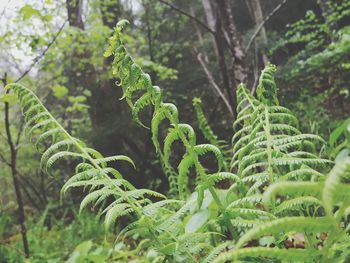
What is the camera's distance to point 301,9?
13203 millimetres

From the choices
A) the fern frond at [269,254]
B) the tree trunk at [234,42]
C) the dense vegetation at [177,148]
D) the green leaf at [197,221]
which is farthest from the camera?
the tree trunk at [234,42]

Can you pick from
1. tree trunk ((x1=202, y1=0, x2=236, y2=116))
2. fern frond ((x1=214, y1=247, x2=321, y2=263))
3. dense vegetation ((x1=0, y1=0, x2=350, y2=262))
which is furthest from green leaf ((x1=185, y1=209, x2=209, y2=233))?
tree trunk ((x1=202, y1=0, x2=236, y2=116))

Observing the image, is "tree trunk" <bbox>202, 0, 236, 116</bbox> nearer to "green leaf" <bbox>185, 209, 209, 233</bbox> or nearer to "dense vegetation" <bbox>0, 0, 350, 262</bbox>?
"dense vegetation" <bbox>0, 0, 350, 262</bbox>

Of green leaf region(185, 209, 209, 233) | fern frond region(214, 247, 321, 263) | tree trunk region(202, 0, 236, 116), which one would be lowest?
green leaf region(185, 209, 209, 233)

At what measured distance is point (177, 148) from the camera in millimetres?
5621

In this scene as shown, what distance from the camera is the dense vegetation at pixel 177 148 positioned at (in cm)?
106

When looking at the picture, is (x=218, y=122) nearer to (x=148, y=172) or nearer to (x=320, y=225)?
(x=148, y=172)

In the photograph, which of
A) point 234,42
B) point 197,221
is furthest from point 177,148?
point 197,221

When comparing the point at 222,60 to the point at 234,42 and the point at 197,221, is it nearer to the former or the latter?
the point at 234,42

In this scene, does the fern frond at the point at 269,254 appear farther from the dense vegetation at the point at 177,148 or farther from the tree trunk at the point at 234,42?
the tree trunk at the point at 234,42

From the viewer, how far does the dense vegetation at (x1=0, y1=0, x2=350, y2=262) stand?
1.06 m

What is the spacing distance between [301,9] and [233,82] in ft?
38.7

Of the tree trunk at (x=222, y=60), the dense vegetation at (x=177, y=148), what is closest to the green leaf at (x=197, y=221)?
the dense vegetation at (x=177, y=148)

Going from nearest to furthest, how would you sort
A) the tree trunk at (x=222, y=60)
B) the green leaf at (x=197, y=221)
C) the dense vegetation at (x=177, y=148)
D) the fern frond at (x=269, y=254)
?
the fern frond at (x=269, y=254) < the dense vegetation at (x=177, y=148) < the green leaf at (x=197, y=221) < the tree trunk at (x=222, y=60)
